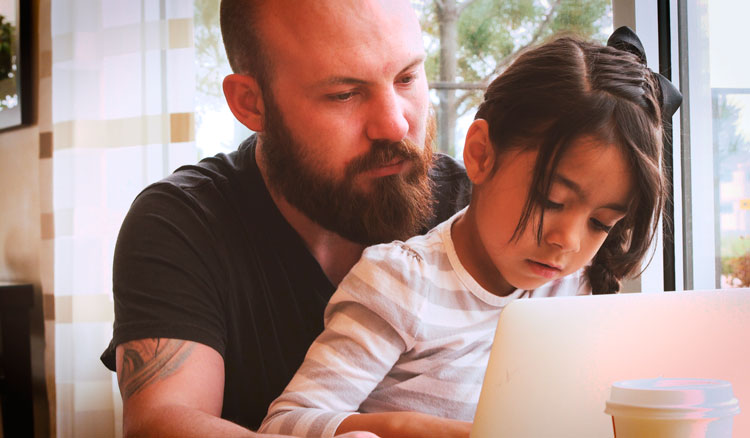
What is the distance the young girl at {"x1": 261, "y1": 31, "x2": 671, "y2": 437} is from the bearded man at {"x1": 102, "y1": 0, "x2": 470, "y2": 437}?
87 mm

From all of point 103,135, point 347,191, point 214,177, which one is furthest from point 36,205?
point 347,191

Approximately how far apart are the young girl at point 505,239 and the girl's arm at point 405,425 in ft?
0.21

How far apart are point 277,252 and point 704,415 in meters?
0.87

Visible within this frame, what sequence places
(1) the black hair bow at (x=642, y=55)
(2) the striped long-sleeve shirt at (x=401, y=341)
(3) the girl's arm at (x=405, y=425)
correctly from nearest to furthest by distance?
(3) the girl's arm at (x=405, y=425), (2) the striped long-sleeve shirt at (x=401, y=341), (1) the black hair bow at (x=642, y=55)

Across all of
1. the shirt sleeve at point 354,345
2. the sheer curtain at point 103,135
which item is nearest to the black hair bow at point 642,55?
the shirt sleeve at point 354,345

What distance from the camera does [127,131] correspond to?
1.55 metres

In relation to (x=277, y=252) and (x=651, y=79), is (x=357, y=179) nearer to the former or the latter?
(x=277, y=252)

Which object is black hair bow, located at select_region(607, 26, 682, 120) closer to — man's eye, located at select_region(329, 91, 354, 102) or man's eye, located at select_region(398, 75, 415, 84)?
man's eye, located at select_region(398, 75, 415, 84)

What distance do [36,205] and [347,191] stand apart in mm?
741

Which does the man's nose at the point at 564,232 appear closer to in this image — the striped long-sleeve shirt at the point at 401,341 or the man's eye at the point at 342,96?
the striped long-sleeve shirt at the point at 401,341

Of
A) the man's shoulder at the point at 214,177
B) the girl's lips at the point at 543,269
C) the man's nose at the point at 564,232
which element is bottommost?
the girl's lips at the point at 543,269

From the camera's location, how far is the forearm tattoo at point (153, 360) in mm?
1218

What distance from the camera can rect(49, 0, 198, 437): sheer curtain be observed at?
153 cm

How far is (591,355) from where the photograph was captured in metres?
0.78
